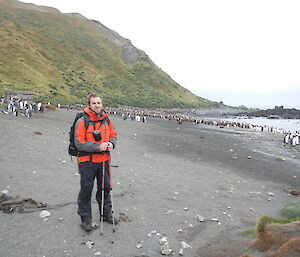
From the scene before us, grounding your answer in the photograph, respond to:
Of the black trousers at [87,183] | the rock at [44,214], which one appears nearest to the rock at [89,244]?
the black trousers at [87,183]

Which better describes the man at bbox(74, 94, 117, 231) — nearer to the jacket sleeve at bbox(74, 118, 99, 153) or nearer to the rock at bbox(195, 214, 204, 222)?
the jacket sleeve at bbox(74, 118, 99, 153)

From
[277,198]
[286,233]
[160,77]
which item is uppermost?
[160,77]

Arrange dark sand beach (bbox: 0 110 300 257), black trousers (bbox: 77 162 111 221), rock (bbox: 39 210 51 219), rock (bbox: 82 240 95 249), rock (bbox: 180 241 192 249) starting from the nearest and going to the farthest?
1. rock (bbox: 82 240 95 249)
2. dark sand beach (bbox: 0 110 300 257)
3. rock (bbox: 180 241 192 249)
4. black trousers (bbox: 77 162 111 221)
5. rock (bbox: 39 210 51 219)

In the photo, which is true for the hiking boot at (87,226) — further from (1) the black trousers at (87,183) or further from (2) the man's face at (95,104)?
(2) the man's face at (95,104)

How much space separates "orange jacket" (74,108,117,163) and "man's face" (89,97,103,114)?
81 mm

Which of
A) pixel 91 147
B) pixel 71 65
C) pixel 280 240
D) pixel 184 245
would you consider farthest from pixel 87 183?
pixel 71 65

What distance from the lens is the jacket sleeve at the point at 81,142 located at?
5.45 meters

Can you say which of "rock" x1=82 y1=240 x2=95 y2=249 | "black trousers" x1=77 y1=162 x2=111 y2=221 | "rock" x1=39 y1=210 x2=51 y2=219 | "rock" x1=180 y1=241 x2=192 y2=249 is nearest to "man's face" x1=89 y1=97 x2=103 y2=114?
"black trousers" x1=77 y1=162 x2=111 y2=221

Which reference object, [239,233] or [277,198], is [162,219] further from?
[277,198]

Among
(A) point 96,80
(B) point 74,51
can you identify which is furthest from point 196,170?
(B) point 74,51

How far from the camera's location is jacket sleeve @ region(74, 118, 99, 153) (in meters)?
5.45

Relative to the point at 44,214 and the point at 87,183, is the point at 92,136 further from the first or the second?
the point at 44,214

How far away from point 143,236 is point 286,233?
9.37 feet

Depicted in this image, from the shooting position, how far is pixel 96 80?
97.2 meters
